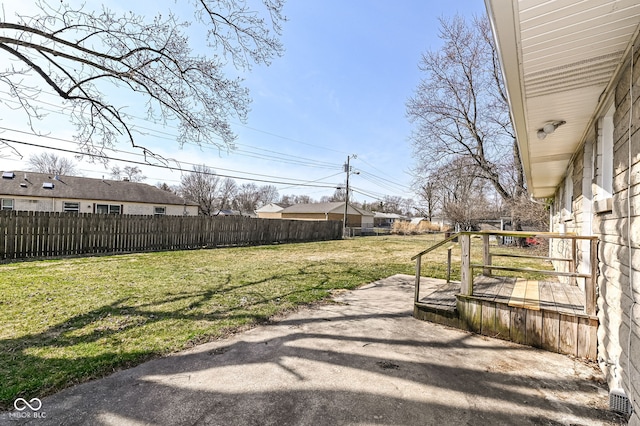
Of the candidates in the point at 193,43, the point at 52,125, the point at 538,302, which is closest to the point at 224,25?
the point at 193,43

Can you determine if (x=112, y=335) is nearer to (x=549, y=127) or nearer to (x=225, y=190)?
(x=549, y=127)

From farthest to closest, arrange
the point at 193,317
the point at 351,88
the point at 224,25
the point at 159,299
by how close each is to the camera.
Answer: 1. the point at 351,88
2. the point at 224,25
3. the point at 159,299
4. the point at 193,317

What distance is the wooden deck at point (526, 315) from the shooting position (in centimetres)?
330

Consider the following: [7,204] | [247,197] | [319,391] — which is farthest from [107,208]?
[247,197]

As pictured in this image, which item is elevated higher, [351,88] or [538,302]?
[351,88]

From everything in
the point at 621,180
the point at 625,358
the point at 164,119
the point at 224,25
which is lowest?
the point at 625,358

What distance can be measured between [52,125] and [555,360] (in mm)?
8889

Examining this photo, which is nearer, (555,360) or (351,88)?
(555,360)

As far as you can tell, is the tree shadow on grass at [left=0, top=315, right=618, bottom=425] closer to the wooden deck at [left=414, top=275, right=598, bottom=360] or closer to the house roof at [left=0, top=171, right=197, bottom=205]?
the wooden deck at [left=414, top=275, right=598, bottom=360]

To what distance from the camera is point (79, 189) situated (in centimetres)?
2230

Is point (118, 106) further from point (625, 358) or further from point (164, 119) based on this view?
point (625, 358)

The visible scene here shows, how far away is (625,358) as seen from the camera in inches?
89.2

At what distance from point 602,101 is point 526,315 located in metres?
2.52

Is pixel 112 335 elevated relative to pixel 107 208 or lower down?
lower down
